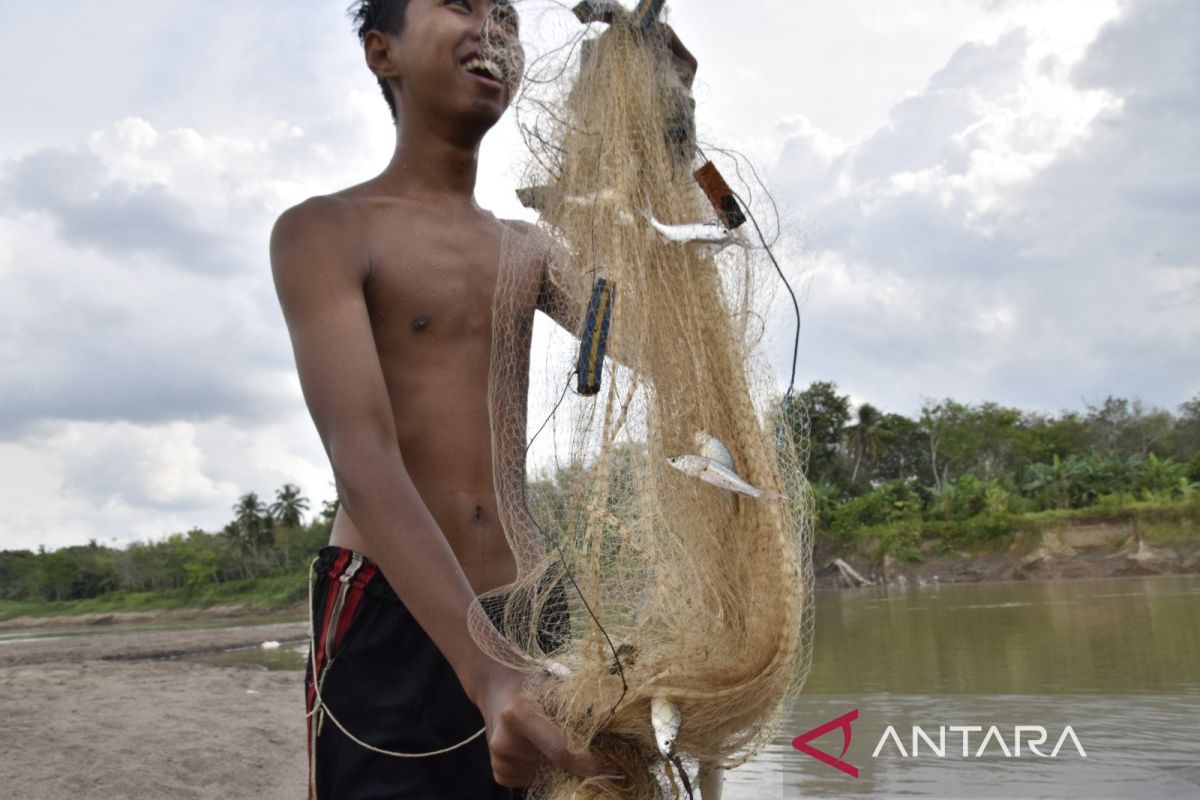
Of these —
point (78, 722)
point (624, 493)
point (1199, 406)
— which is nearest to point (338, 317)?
point (624, 493)

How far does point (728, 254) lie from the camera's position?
1.56m

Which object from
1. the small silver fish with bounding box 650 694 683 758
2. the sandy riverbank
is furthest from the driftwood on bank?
the small silver fish with bounding box 650 694 683 758

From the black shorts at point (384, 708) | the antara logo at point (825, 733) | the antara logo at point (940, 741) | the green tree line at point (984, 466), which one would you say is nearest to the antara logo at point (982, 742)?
the antara logo at point (940, 741)

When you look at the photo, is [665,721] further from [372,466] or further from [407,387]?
[407,387]

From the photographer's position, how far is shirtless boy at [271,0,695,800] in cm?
136

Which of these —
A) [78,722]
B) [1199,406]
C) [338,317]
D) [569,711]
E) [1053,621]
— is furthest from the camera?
[1199,406]

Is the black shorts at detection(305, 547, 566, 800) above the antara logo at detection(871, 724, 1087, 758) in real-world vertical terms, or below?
above

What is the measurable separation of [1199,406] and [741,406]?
5423 centimetres

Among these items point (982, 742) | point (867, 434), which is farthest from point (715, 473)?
point (867, 434)

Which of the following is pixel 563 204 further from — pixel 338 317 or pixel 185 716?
pixel 185 716

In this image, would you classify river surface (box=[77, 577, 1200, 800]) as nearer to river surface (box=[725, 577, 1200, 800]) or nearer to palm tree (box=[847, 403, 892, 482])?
river surface (box=[725, 577, 1200, 800])

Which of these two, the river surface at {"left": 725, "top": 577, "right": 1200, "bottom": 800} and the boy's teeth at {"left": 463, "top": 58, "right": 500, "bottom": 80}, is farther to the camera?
the river surface at {"left": 725, "top": 577, "right": 1200, "bottom": 800}

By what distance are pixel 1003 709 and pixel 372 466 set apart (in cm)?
948

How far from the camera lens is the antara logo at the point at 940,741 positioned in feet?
25.4
